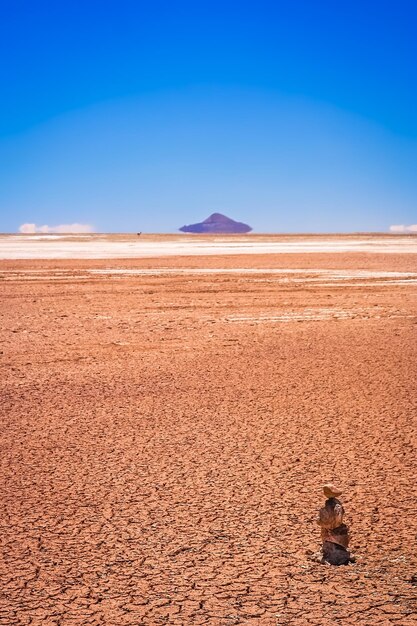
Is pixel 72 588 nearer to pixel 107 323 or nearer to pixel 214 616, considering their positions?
pixel 214 616

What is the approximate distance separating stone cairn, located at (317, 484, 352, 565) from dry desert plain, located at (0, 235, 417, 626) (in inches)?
2.2

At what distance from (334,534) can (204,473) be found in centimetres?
138

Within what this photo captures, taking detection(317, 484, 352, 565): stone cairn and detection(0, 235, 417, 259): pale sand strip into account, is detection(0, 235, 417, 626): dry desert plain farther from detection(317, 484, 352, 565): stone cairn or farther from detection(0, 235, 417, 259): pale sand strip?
detection(0, 235, 417, 259): pale sand strip

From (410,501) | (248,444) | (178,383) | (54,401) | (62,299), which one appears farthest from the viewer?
(62,299)

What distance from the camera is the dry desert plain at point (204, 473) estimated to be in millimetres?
3033

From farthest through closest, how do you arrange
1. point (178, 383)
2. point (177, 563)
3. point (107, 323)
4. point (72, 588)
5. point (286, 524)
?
point (107, 323), point (178, 383), point (286, 524), point (177, 563), point (72, 588)

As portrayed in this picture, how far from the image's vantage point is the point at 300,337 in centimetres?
1002

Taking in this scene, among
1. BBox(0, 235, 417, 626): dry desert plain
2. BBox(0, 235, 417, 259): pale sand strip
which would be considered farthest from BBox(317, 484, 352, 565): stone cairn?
BBox(0, 235, 417, 259): pale sand strip

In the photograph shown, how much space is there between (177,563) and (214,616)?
0.49 m

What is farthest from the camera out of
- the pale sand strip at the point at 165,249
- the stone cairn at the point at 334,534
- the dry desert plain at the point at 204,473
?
the pale sand strip at the point at 165,249

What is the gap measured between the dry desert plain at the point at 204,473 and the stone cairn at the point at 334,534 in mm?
57

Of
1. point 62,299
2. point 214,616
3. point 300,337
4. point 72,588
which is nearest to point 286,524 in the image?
point 214,616

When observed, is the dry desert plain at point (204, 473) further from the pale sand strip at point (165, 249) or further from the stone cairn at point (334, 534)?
the pale sand strip at point (165, 249)

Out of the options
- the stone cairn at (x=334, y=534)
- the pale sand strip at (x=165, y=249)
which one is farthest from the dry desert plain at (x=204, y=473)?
the pale sand strip at (x=165, y=249)
